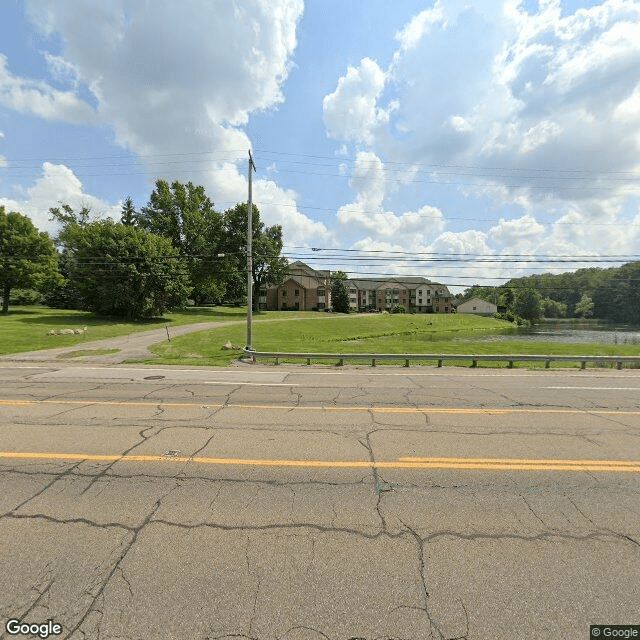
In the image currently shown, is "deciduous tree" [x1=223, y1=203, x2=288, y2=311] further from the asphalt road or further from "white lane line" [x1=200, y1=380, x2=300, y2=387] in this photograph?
the asphalt road

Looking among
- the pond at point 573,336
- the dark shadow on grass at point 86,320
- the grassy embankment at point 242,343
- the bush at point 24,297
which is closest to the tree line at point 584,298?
the pond at point 573,336

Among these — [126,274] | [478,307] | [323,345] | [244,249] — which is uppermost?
[244,249]

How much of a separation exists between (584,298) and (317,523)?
12598cm

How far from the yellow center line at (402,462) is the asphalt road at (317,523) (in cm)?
3

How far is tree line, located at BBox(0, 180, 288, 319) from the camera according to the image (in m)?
32.9

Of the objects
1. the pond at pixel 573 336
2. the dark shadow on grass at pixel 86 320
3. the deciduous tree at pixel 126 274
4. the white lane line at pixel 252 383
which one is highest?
the deciduous tree at pixel 126 274

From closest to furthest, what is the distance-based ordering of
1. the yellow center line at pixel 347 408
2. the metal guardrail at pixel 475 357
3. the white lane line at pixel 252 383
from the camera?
the yellow center line at pixel 347 408 < the white lane line at pixel 252 383 < the metal guardrail at pixel 475 357

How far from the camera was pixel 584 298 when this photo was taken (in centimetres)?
9956

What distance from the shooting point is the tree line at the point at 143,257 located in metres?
32.9

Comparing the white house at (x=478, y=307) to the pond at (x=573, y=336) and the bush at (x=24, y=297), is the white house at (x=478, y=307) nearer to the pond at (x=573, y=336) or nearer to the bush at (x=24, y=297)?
the pond at (x=573, y=336)

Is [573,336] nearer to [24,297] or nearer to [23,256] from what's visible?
[23,256]

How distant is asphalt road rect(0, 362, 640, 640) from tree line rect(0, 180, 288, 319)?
91.3 ft

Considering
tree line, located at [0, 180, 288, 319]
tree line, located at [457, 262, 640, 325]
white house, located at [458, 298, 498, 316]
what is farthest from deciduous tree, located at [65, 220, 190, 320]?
white house, located at [458, 298, 498, 316]

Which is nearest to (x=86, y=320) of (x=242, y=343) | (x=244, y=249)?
(x=242, y=343)
